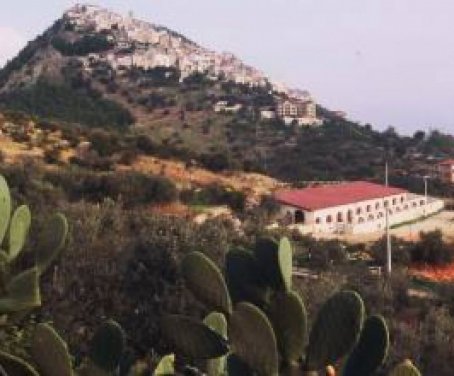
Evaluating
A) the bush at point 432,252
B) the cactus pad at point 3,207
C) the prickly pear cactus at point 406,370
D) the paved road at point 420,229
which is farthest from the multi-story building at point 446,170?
the prickly pear cactus at point 406,370

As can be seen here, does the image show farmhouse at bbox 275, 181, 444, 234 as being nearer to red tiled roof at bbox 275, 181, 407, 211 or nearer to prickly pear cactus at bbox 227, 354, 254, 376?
red tiled roof at bbox 275, 181, 407, 211

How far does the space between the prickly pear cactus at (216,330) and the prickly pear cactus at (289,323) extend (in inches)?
22.5

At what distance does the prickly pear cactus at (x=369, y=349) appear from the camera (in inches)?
216

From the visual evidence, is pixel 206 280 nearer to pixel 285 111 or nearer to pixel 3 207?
pixel 3 207

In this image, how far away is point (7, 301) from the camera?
604 centimetres

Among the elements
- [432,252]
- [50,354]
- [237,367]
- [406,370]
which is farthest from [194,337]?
[432,252]

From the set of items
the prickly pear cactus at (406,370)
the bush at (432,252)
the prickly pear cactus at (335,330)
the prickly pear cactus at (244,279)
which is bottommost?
the bush at (432,252)

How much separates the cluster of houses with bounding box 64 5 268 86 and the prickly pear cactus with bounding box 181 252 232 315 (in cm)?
9609

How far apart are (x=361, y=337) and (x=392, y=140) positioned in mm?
86221

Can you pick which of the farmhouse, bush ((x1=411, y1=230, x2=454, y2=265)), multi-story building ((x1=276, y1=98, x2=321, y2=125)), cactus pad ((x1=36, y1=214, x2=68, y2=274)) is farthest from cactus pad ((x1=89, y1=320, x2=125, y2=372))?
multi-story building ((x1=276, y1=98, x2=321, y2=125))

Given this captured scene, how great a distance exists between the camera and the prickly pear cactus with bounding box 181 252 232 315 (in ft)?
18.5

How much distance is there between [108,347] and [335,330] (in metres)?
1.51

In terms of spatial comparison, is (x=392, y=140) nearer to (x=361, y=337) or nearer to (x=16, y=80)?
(x=16, y=80)

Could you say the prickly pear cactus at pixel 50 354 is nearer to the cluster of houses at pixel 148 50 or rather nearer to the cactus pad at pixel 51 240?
the cactus pad at pixel 51 240
